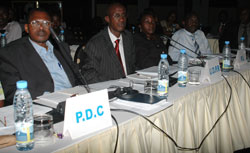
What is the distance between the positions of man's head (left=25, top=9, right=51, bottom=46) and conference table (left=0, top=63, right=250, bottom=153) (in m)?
0.51

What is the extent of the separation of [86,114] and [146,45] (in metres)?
1.81

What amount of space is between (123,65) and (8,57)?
107cm

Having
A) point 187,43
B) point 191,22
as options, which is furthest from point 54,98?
point 191,22

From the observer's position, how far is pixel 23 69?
5.57ft

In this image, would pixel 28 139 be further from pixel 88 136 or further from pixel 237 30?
pixel 237 30

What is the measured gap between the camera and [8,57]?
169cm

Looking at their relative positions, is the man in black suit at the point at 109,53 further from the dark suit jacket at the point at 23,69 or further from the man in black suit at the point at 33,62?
the dark suit jacket at the point at 23,69

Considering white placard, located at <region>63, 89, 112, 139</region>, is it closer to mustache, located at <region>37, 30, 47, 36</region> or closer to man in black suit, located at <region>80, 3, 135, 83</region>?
mustache, located at <region>37, 30, 47, 36</region>

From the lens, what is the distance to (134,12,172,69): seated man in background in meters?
2.75

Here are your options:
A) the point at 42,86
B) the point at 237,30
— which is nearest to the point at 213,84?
the point at 42,86

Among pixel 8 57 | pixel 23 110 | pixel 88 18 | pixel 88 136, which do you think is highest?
pixel 88 18

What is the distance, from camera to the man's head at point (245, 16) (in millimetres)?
4527

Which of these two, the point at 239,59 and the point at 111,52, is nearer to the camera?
the point at 111,52

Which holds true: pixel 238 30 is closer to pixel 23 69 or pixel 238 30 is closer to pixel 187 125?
pixel 187 125
